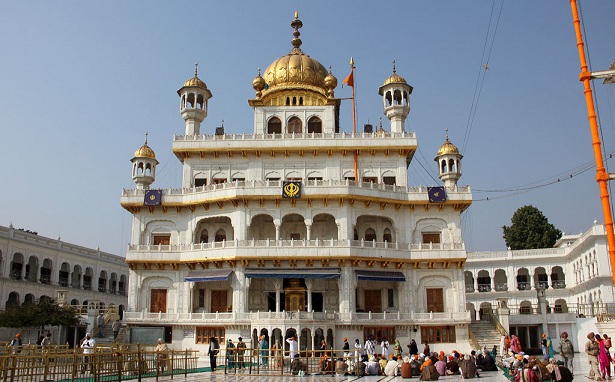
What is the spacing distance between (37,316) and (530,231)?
4784 centimetres

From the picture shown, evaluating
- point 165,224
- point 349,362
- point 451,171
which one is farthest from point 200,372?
point 451,171

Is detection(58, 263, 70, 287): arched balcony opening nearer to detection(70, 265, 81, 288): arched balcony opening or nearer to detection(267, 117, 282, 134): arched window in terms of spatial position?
detection(70, 265, 81, 288): arched balcony opening

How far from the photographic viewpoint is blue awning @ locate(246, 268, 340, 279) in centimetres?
3616

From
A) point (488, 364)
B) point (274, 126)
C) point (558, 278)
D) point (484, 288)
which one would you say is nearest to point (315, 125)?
point (274, 126)

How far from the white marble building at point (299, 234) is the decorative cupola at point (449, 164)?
0.25 feet

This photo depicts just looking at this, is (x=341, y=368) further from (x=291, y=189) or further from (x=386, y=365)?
(x=291, y=189)

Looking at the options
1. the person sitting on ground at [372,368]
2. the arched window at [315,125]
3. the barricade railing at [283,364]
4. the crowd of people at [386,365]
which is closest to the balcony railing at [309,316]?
the barricade railing at [283,364]

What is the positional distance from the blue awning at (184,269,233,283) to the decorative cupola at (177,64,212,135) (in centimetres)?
994

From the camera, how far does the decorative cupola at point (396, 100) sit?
136ft

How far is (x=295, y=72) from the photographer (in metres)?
44.8

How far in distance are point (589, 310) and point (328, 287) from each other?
2133 cm

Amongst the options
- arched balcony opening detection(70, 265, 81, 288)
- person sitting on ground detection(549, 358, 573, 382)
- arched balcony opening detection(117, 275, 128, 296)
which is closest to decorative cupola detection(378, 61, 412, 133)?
person sitting on ground detection(549, 358, 573, 382)

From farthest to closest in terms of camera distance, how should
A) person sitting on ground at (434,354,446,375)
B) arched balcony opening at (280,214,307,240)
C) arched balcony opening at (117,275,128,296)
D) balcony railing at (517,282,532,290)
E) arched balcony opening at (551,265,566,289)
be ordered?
arched balcony opening at (117,275,128,296) < balcony railing at (517,282,532,290) < arched balcony opening at (551,265,566,289) < arched balcony opening at (280,214,307,240) < person sitting on ground at (434,354,446,375)

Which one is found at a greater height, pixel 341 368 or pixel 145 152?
pixel 145 152
